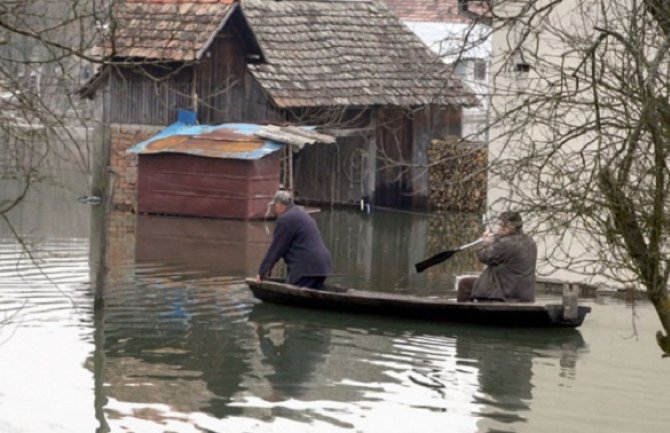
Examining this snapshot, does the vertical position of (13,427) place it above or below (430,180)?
below

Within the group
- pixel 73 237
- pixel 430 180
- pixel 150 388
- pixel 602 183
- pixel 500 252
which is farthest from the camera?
pixel 430 180

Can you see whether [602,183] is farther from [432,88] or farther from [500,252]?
[432,88]

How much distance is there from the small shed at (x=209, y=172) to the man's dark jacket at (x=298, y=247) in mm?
13276

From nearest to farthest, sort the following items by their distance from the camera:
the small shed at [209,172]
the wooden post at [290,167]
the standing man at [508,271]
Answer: the standing man at [508,271] < the small shed at [209,172] < the wooden post at [290,167]

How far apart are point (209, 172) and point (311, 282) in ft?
46.8

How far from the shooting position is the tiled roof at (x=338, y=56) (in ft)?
121

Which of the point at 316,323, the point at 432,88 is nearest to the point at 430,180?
the point at 432,88

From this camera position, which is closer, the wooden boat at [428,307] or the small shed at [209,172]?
the wooden boat at [428,307]

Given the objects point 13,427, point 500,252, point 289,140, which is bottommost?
point 13,427

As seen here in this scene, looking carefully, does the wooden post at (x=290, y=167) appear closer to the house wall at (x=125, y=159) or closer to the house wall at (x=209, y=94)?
the house wall at (x=209, y=94)

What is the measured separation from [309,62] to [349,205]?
3.74 m

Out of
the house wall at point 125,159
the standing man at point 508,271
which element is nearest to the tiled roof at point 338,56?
the house wall at point 125,159

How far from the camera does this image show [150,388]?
14430mm

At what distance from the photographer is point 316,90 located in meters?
37.1
